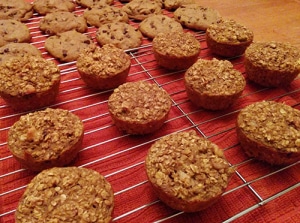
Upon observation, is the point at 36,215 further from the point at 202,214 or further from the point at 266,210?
the point at 266,210

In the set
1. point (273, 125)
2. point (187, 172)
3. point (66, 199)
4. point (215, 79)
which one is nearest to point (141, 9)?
point (215, 79)

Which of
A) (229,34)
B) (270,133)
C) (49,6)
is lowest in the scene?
(270,133)

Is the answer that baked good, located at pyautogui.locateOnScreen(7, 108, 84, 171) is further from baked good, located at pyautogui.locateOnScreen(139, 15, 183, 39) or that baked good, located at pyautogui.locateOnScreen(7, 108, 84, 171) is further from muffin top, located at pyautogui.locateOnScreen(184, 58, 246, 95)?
baked good, located at pyautogui.locateOnScreen(139, 15, 183, 39)

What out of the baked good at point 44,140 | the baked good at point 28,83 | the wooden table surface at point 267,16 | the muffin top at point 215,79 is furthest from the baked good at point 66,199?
the wooden table surface at point 267,16

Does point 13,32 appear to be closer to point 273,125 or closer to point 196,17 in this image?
point 196,17

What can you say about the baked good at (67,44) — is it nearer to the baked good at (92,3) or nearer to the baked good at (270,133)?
the baked good at (92,3)
